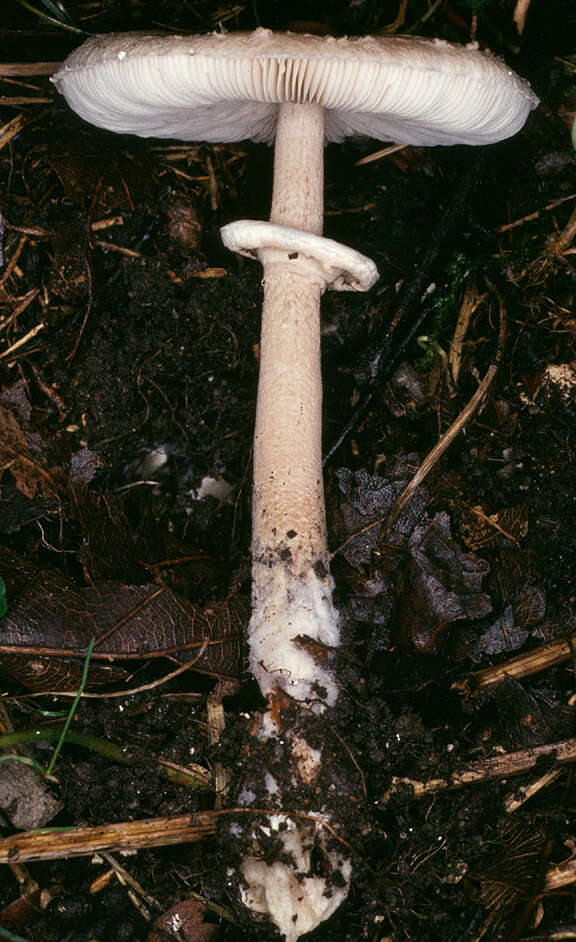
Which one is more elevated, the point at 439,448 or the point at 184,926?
the point at 439,448

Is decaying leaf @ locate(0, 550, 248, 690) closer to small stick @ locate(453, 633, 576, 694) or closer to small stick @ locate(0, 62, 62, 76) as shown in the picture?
small stick @ locate(453, 633, 576, 694)

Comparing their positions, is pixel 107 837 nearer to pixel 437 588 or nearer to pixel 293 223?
pixel 437 588

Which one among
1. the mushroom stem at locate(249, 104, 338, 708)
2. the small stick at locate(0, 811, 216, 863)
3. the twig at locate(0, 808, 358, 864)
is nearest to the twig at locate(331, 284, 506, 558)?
the mushroom stem at locate(249, 104, 338, 708)

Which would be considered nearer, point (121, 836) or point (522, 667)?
point (121, 836)

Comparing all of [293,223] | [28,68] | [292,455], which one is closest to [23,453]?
[292,455]

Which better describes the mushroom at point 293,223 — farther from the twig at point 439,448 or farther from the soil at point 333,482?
the twig at point 439,448

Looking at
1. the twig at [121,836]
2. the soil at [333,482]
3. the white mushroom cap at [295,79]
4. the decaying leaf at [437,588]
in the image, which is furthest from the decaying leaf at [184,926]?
the white mushroom cap at [295,79]

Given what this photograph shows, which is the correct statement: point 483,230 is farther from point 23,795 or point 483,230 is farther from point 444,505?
point 23,795

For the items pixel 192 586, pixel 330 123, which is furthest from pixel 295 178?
pixel 192 586
